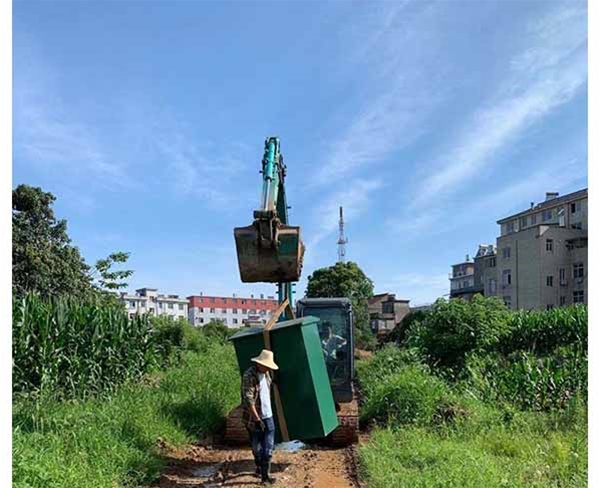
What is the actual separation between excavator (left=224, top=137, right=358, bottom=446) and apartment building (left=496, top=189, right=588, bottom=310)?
36462 mm

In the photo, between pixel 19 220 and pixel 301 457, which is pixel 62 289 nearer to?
pixel 19 220

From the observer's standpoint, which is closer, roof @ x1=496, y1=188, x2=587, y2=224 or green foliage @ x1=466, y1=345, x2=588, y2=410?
green foliage @ x1=466, y1=345, x2=588, y2=410

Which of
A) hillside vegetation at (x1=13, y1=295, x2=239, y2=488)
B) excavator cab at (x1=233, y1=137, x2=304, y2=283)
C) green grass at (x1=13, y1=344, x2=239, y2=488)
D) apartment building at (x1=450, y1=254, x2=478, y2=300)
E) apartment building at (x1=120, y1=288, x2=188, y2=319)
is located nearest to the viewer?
green grass at (x1=13, y1=344, x2=239, y2=488)

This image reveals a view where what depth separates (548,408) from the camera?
10172mm

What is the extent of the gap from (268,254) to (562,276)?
4166cm

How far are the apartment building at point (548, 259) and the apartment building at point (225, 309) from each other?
54504 millimetres

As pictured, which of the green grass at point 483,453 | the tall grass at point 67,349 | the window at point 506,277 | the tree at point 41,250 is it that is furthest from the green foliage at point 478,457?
the window at point 506,277

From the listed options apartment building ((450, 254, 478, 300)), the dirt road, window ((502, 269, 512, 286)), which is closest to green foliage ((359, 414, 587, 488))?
the dirt road

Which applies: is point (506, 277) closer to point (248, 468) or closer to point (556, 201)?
point (556, 201)

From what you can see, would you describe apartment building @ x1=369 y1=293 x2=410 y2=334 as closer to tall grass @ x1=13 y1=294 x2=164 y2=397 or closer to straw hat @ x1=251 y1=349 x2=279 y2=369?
tall grass @ x1=13 y1=294 x2=164 y2=397

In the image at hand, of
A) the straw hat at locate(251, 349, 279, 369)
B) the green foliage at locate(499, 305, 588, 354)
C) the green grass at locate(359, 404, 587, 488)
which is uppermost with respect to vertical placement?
the straw hat at locate(251, 349, 279, 369)

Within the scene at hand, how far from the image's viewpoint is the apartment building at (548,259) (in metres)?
42.2

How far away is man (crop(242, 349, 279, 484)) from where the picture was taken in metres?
6.60

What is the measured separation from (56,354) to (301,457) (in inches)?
210
